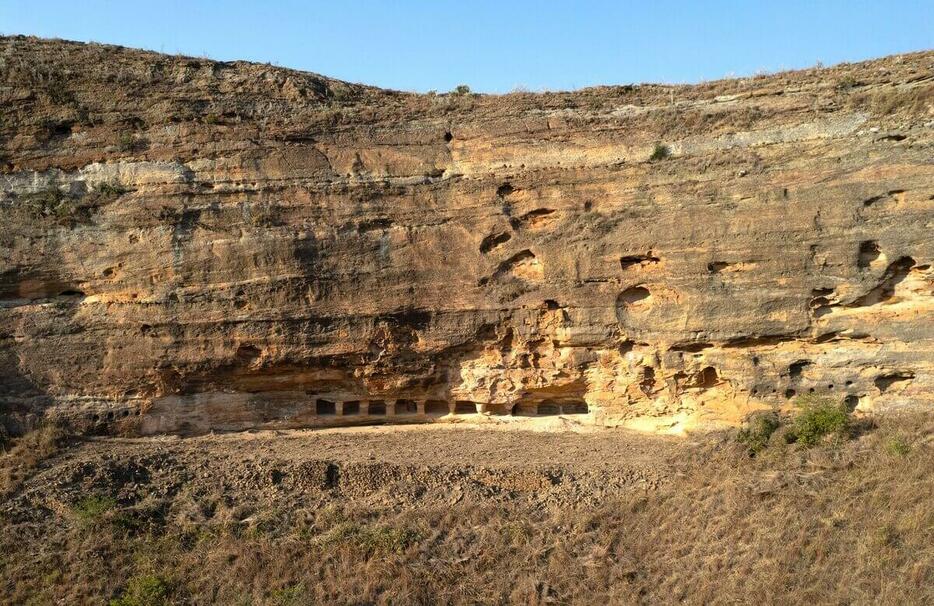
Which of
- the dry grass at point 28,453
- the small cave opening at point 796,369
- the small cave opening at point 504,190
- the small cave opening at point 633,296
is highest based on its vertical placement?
the small cave opening at point 504,190

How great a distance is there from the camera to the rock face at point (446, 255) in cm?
1005

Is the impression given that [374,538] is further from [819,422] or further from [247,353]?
[819,422]

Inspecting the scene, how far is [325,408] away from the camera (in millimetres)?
11523

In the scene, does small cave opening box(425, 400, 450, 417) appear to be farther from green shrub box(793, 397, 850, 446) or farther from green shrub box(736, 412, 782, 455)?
green shrub box(793, 397, 850, 446)

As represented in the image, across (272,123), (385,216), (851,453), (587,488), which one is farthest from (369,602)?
(272,123)

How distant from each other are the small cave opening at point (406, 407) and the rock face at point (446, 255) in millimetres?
86

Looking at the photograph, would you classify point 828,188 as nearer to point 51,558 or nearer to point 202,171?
point 202,171

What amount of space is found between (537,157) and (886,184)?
15.5 ft

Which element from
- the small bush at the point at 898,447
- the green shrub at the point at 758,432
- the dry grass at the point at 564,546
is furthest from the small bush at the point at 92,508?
the small bush at the point at 898,447

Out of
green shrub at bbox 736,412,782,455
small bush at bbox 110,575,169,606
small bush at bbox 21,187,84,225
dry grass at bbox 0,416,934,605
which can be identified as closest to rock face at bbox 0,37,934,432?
small bush at bbox 21,187,84,225

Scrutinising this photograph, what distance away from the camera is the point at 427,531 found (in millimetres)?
8961

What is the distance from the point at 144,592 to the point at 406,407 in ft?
15.3

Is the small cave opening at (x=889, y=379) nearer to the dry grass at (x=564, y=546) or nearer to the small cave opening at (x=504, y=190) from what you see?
the dry grass at (x=564, y=546)

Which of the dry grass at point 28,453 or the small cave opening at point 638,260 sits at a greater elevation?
the small cave opening at point 638,260
